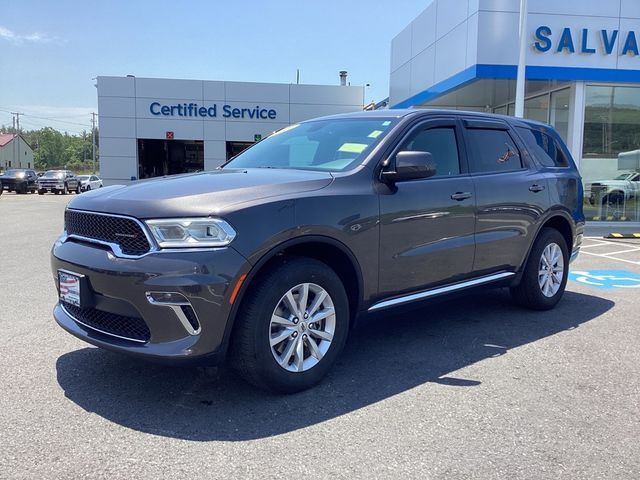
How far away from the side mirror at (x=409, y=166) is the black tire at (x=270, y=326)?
0.85 metres

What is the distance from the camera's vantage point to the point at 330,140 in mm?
4512

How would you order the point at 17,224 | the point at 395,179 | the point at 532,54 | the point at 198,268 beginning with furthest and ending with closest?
1. the point at 17,224
2. the point at 532,54
3. the point at 395,179
4. the point at 198,268

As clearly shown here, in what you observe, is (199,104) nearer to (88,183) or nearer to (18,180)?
(18,180)

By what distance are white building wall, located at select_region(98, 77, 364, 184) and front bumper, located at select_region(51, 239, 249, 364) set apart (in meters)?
25.0

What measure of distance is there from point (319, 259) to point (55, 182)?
3824 cm

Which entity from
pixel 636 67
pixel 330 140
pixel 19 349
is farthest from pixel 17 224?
pixel 636 67

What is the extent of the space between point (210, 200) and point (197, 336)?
0.77 m

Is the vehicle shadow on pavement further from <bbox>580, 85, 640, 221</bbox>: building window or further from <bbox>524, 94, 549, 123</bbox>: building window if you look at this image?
<bbox>524, 94, 549, 123</bbox>: building window

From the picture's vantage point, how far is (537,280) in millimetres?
5590

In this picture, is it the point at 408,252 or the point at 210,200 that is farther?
the point at 408,252

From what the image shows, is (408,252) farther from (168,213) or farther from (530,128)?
(530,128)

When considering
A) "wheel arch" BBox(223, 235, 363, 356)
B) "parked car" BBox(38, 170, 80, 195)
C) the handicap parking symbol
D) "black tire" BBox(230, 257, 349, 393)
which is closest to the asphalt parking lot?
"black tire" BBox(230, 257, 349, 393)

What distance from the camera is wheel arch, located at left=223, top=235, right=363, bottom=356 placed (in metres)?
3.23

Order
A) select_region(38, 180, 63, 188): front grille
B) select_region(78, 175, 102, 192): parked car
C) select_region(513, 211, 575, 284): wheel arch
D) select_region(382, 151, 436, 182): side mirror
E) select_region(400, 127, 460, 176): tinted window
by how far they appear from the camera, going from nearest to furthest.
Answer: select_region(382, 151, 436, 182): side mirror, select_region(400, 127, 460, 176): tinted window, select_region(513, 211, 575, 284): wheel arch, select_region(38, 180, 63, 188): front grille, select_region(78, 175, 102, 192): parked car
